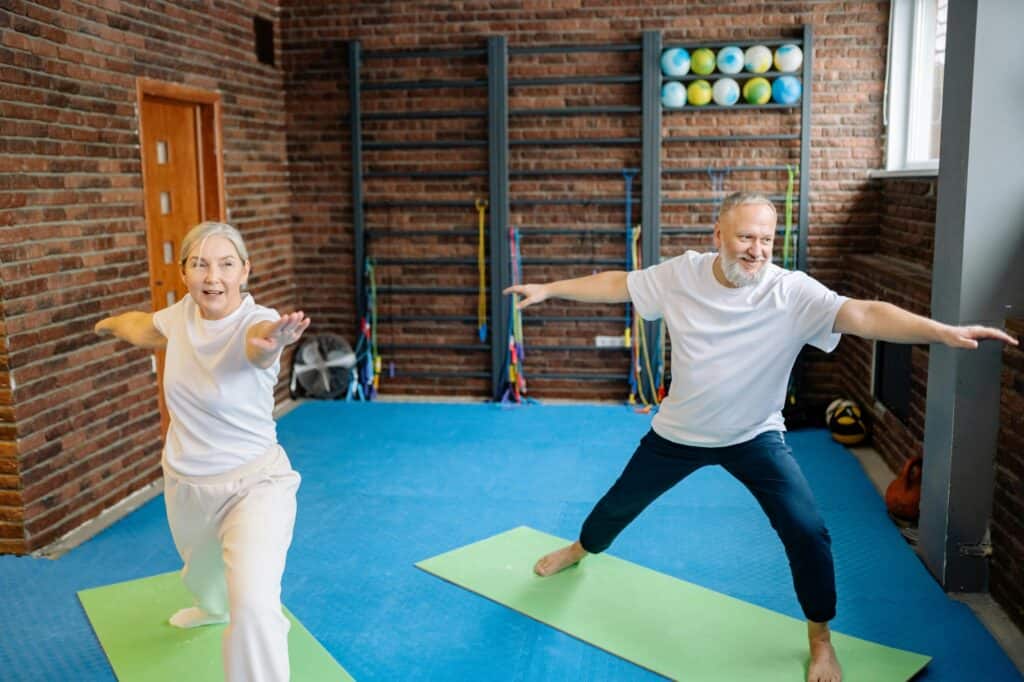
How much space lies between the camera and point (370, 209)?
25.2 feet

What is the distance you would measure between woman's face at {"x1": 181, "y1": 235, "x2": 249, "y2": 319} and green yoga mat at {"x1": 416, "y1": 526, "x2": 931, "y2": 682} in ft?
5.59

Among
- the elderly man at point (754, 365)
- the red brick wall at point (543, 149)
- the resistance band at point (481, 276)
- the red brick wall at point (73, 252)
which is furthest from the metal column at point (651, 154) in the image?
the elderly man at point (754, 365)

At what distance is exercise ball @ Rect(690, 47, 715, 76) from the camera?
6867 millimetres

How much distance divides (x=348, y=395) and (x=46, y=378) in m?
3.19

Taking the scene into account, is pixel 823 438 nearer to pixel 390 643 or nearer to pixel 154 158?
pixel 390 643

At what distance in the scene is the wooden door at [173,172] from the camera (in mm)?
5785

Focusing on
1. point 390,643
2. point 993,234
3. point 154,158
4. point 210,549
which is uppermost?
point 154,158

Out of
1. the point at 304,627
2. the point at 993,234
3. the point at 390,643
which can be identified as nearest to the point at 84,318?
the point at 304,627

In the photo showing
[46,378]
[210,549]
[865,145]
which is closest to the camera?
[210,549]

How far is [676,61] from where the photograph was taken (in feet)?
22.7

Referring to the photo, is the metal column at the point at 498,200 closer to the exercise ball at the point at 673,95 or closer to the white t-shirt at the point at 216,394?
the exercise ball at the point at 673,95

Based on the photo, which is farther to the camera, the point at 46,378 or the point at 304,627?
the point at 46,378

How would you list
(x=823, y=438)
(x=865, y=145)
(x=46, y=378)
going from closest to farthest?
(x=46, y=378) → (x=823, y=438) → (x=865, y=145)

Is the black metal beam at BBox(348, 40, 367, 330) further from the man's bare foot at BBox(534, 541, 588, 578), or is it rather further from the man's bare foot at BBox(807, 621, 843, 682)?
the man's bare foot at BBox(807, 621, 843, 682)
